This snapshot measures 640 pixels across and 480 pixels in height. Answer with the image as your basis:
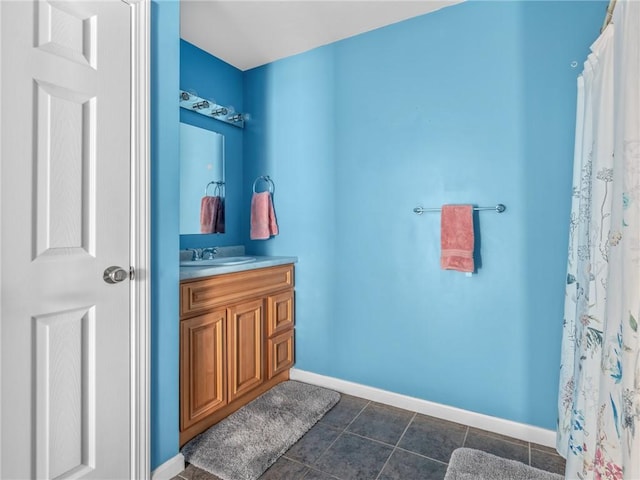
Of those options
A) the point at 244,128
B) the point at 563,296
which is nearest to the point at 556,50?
the point at 563,296

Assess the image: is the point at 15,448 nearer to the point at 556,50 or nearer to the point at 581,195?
the point at 581,195

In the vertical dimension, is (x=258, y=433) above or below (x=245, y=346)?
below

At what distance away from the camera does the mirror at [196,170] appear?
2.36 m

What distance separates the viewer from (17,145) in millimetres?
1063

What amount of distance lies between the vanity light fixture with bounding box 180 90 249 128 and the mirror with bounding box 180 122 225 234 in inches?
4.7

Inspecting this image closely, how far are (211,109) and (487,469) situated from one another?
2683mm

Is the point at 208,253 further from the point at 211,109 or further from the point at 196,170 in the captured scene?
the point at 211,109

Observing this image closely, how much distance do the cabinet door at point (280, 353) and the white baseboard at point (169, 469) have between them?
0.81m

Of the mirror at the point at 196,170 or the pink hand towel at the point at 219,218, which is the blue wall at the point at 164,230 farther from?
the pink hand towel at the point at 219,218

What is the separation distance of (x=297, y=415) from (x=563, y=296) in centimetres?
160

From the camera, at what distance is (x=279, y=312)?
243 cm

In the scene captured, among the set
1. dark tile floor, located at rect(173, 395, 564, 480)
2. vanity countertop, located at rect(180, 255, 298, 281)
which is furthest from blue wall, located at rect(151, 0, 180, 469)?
dark tile floor, located at rect(173, 395, 564, 480)

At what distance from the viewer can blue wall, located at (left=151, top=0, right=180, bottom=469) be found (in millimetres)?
1468

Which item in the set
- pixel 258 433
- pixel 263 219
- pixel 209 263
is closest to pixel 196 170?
pixel 263 219
